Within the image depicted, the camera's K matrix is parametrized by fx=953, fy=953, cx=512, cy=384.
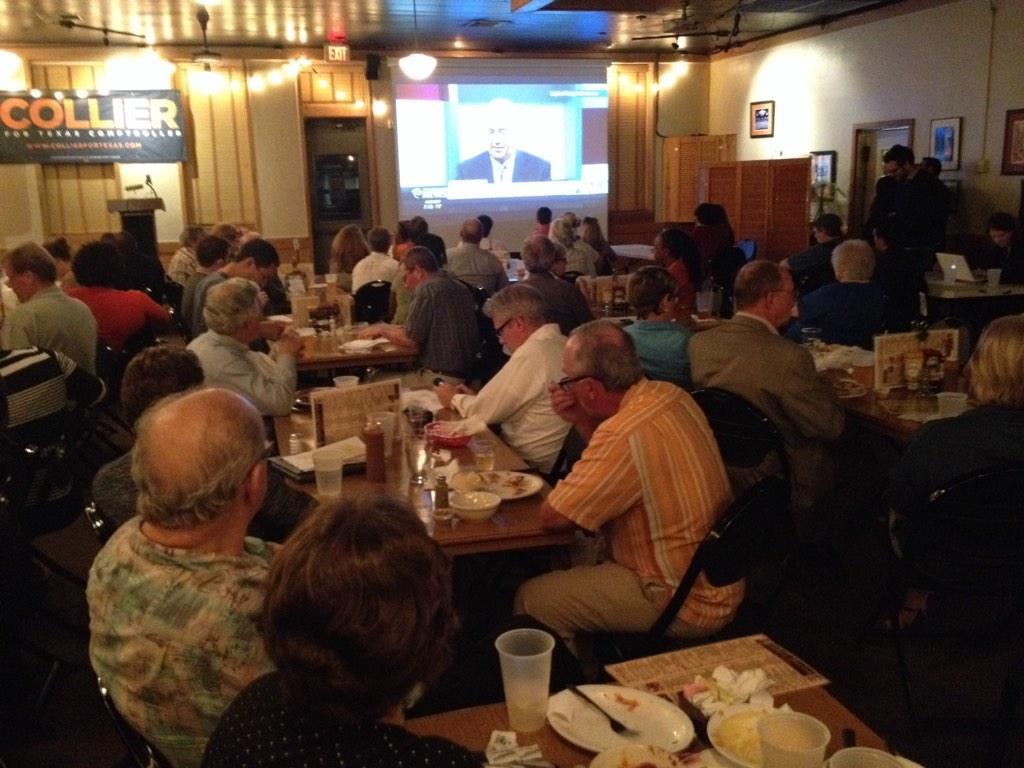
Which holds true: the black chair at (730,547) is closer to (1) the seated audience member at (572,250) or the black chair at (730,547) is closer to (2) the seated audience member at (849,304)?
(2) the seated audience member at (849,304)

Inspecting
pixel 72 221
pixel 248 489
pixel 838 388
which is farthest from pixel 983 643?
pixel 72 221

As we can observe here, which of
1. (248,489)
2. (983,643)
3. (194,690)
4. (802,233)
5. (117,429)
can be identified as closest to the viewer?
(194,690)

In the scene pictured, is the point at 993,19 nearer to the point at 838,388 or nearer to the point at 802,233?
the point at 802,233

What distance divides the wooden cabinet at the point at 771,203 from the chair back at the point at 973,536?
27.0ft

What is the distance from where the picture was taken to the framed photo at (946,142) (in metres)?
8.85

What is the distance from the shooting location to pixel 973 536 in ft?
9.04

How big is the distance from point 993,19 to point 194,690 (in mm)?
9076

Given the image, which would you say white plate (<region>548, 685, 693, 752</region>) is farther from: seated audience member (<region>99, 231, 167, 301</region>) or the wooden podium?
the wooden podium

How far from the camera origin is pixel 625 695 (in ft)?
5.37

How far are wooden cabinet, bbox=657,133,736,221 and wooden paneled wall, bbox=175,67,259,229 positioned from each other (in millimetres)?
5479

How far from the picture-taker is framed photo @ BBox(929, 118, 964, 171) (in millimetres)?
8849

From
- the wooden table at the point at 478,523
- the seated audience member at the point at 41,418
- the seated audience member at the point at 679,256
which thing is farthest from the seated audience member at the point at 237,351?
the seated audience member at the point at 679,256

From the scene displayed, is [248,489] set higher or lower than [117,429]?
higher

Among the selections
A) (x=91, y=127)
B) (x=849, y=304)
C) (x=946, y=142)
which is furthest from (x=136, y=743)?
(x=91, y=127)
